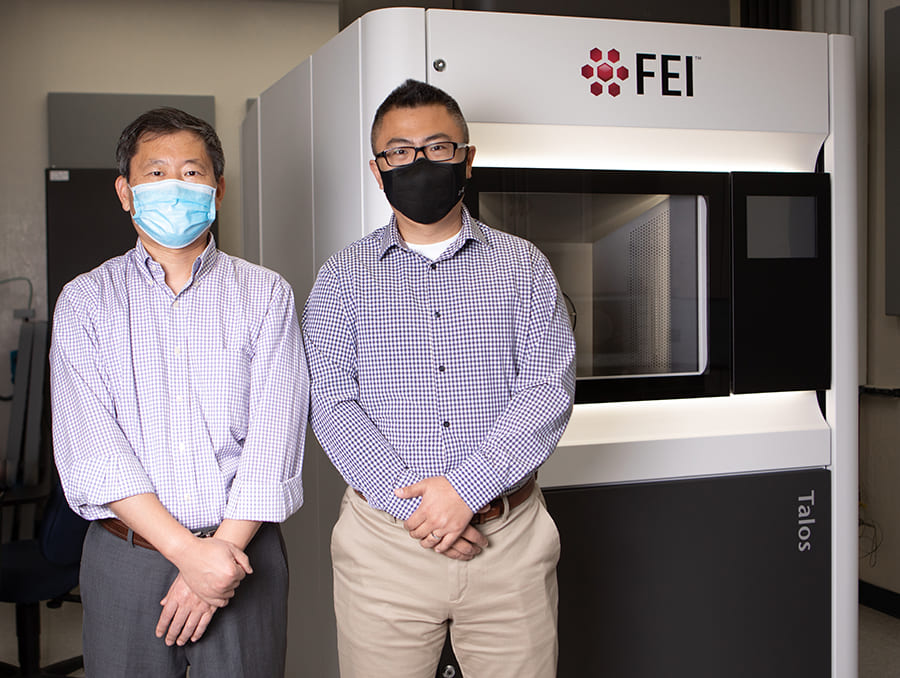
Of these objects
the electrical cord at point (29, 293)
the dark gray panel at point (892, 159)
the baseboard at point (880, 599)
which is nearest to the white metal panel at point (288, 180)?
the electrical cord at point (29, 293)

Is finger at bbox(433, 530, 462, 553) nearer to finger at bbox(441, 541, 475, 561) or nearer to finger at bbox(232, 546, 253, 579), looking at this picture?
finger at bbox(441, 541, 475, 561)

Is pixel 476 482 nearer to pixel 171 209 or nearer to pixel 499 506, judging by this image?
pixel 499 506

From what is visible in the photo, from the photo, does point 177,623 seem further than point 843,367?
No

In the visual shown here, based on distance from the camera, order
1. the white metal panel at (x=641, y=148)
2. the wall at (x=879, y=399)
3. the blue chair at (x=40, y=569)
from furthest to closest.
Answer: the wall at (x=879, y=399) → the blue chair at (x=40, y=569) → the white metal panel at (x=641, y=148)

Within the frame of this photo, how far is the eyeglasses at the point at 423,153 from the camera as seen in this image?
1618mm

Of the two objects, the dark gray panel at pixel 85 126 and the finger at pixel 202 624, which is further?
the dark gray panel at pixel 85 126

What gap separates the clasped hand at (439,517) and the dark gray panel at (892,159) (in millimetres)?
2481

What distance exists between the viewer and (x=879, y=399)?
3.49 m

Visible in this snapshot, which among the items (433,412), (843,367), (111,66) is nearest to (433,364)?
A: (433,412)

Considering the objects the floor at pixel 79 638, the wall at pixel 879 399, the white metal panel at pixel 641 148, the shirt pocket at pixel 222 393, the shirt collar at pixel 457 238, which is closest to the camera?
the shirt pocket at pixel 222 393

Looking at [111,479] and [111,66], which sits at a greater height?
[111,66]

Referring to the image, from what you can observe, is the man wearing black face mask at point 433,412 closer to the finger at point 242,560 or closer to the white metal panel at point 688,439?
the finger at point 242,560

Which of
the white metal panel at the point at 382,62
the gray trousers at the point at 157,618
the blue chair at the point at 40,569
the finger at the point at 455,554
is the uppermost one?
the white metal panel at the point at 382,62

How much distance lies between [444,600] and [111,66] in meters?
3.57
